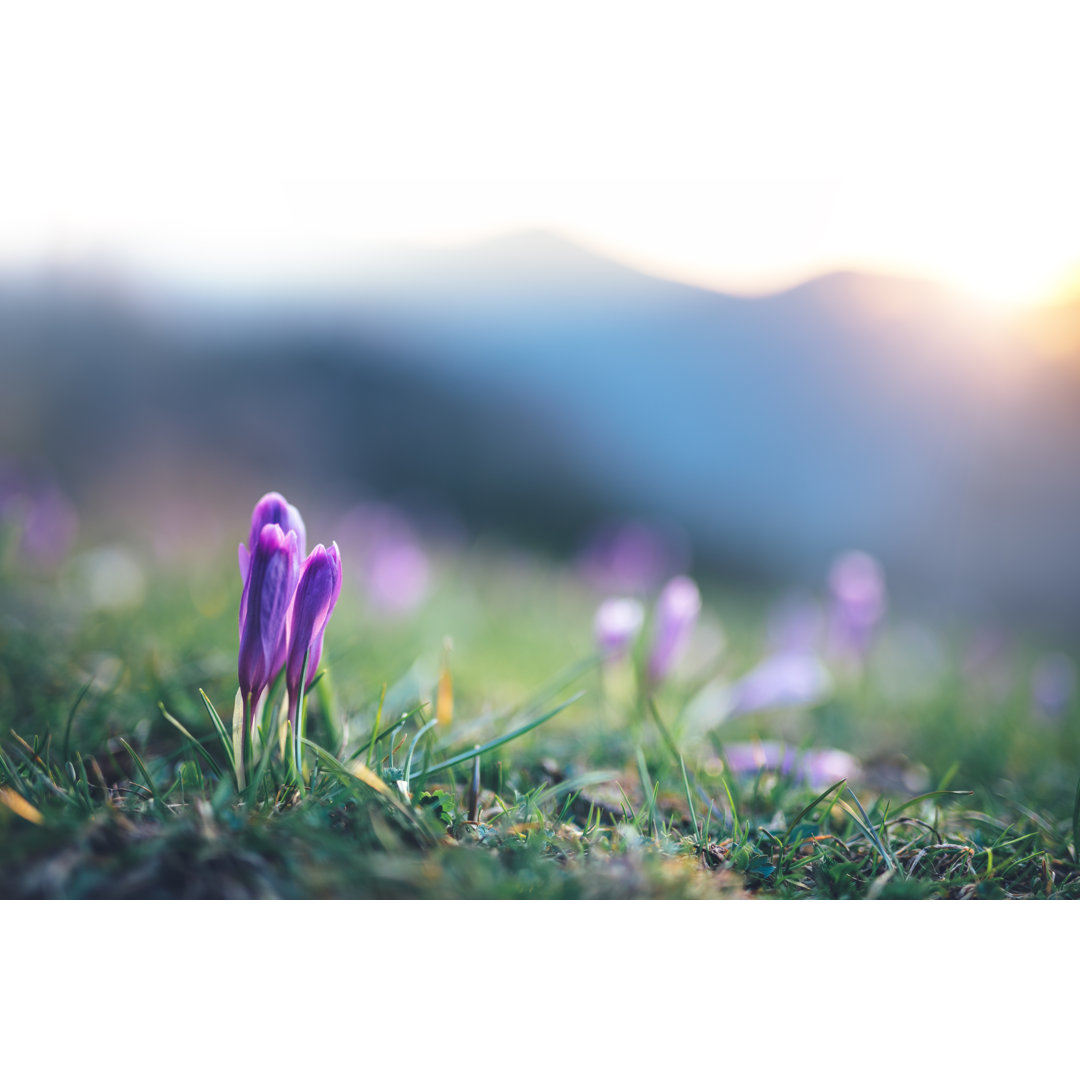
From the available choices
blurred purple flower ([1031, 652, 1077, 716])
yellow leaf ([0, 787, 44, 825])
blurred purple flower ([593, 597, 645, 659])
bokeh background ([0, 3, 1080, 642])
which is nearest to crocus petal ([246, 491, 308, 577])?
yellow leaf ([0, 787, 44, 825])

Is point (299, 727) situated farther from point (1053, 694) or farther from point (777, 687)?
point (1053, 694)

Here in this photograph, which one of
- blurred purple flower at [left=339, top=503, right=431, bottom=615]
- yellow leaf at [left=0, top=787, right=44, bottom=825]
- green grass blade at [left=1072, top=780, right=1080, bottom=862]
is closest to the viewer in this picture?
yellow leaf at [left=0, top=787, right=44, bottom=825]

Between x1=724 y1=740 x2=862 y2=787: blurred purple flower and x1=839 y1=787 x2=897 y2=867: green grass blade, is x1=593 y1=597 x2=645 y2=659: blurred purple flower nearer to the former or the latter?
x1=724 y1=740 x2=862 y2=787: blurred purple flower

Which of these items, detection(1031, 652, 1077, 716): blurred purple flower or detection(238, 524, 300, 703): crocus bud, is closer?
detection(238, 524, 300, 703): crocus bud

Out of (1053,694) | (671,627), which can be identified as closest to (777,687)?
(671,627)

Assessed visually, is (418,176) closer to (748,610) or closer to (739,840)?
(739,840)

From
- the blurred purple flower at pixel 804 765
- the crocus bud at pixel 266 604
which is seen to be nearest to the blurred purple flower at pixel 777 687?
the blurred purple flower at pixel 804 765

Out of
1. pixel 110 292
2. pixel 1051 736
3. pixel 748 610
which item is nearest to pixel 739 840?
pixel 1051 736
